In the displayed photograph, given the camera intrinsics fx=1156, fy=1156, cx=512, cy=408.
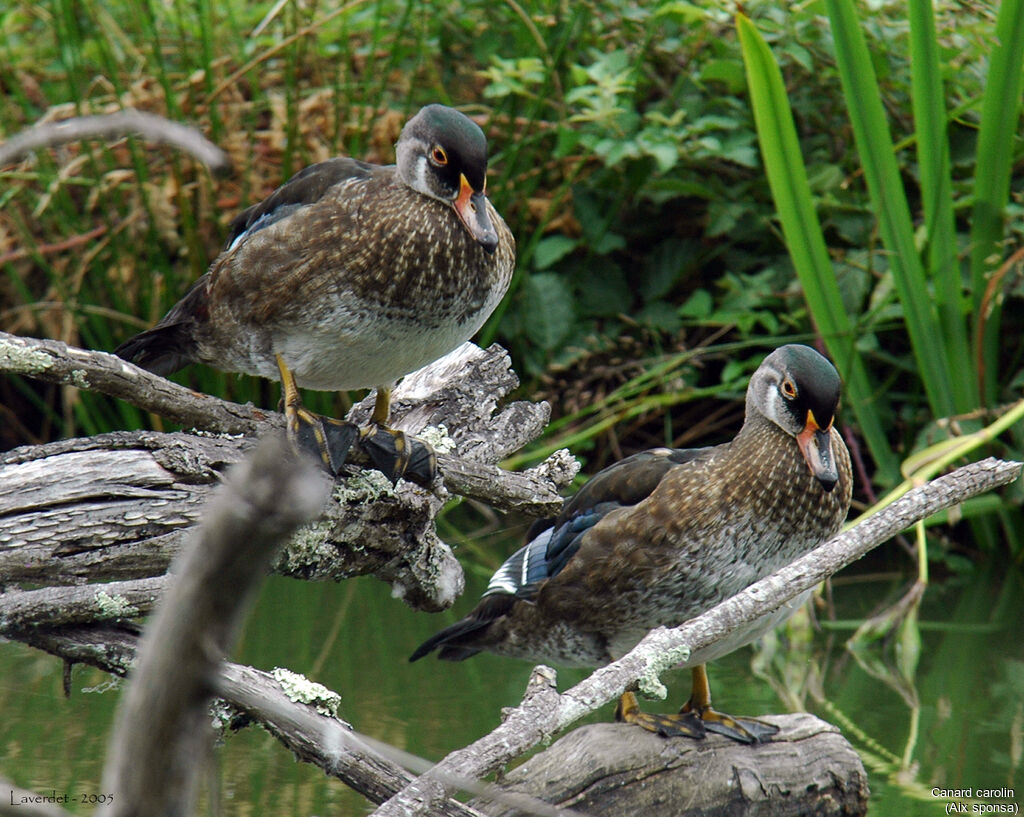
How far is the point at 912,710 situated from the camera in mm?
2305

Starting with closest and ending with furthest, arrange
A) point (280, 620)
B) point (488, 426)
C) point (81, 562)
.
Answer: point (81, 562) → point (488, 426) → point (280, 620)

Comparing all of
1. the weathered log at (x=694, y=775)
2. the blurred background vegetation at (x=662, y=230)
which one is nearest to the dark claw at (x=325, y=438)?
the weathered log at (x=694, y=775)

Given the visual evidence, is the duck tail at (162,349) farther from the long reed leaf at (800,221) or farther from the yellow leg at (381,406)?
the long reed leaf at (800,221)

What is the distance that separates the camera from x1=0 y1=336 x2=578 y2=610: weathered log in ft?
5.09

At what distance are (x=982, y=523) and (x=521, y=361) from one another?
4.72ft

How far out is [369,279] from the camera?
1.76 metres

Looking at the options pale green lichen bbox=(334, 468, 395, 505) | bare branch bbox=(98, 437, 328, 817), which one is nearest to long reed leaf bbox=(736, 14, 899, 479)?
pale green lichen bbox=(334, 468, 395, 505)

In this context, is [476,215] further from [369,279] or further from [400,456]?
[400,456]

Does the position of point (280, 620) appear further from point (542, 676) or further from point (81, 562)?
point (542, 676)

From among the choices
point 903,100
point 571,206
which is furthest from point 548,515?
point 903,100

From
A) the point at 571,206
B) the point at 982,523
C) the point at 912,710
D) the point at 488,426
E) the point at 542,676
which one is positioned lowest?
the point at 982,523

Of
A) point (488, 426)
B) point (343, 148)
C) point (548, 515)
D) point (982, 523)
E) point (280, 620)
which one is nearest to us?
point (548, 515)

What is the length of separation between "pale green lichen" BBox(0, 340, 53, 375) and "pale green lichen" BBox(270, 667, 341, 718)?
1.68ft

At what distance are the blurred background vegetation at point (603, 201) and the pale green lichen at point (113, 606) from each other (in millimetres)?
1744
